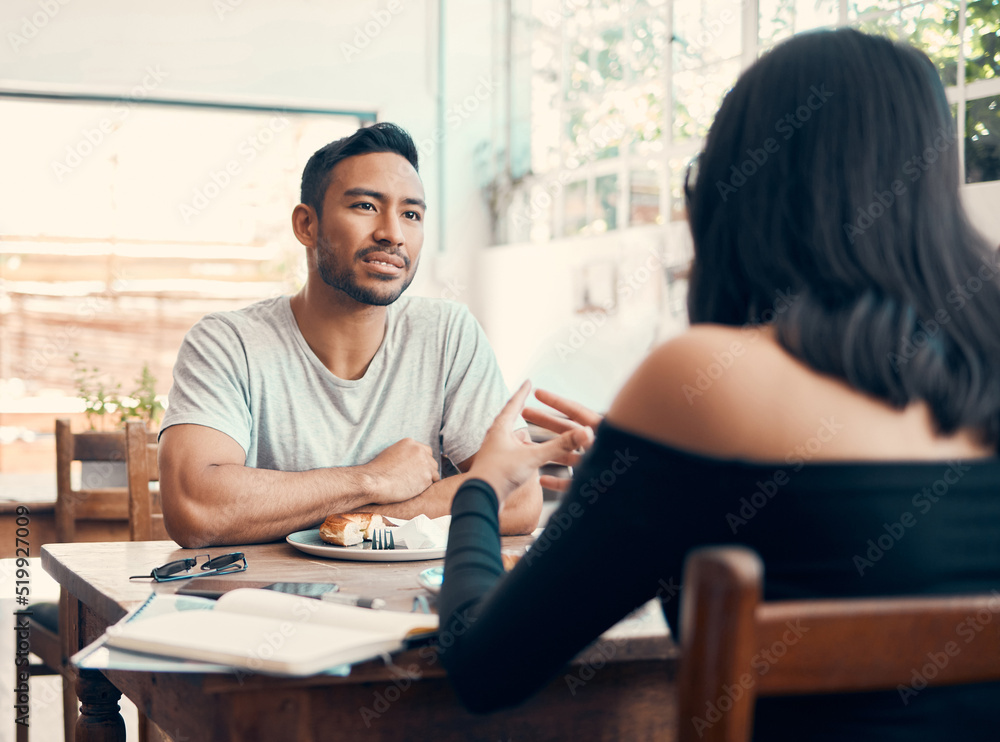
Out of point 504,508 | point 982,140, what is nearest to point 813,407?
point 504,508

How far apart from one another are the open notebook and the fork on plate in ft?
1.19

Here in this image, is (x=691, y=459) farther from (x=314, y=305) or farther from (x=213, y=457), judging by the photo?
(x=314, y=305)

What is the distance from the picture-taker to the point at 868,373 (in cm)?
69

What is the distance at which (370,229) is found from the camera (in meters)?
1.80

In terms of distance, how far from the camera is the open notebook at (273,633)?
749mm

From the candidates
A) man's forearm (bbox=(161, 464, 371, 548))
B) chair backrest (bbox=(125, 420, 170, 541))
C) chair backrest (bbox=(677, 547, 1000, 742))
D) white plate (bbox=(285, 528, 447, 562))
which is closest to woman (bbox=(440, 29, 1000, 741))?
chair backrest (bbox=(677, 547, 1000, 742))

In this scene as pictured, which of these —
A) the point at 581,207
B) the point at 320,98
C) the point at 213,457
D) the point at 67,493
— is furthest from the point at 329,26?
the point at 213,457

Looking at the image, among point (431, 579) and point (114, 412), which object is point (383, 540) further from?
point (114, 412)

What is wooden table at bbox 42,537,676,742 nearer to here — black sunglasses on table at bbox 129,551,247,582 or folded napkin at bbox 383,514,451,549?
black sunglasses on table at bbox 129,551,247,582

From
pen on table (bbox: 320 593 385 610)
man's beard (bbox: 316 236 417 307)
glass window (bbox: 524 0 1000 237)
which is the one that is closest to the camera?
pen on table (bbox: 320 593 385 610)

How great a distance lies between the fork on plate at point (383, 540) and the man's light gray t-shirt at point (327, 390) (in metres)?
0.37

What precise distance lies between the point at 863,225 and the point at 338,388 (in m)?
1.16

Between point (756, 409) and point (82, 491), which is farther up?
point (756, 409)

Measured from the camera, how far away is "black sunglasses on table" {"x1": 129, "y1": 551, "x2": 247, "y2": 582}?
3.64 feet
